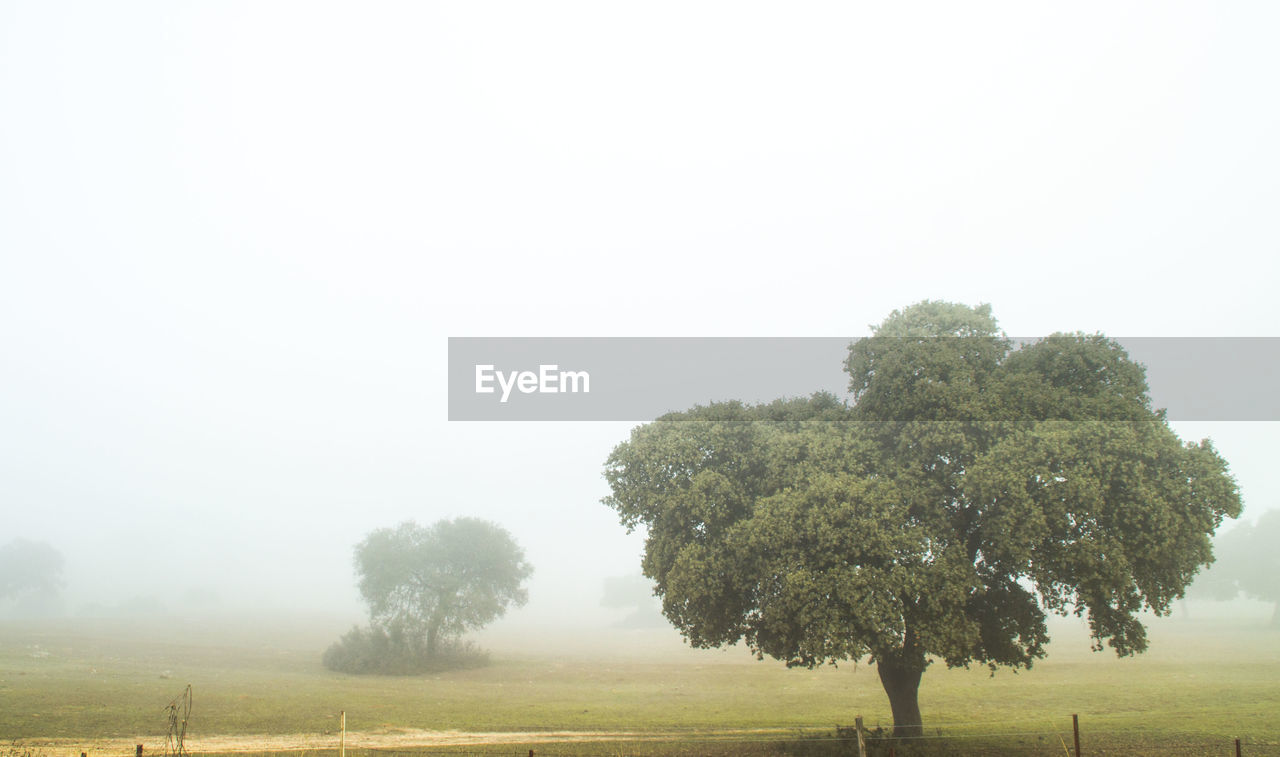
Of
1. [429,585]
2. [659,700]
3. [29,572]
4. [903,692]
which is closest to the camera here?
[903,692]

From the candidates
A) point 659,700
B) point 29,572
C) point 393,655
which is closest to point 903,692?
point 659,700

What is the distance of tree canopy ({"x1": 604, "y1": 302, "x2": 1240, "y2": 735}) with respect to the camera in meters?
20.4

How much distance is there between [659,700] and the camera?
3934 centimetres

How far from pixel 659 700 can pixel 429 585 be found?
36.6m

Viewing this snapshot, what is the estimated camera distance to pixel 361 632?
63.2m

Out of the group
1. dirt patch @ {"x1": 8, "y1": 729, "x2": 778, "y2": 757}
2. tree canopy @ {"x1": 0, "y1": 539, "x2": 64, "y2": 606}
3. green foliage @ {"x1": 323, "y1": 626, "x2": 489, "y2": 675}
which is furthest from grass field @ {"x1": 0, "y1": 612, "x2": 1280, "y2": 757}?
tree canopy @ {"x1": 0, "y1": 539, "x2": 64, "y2": 606}

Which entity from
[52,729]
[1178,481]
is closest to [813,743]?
[1178,481]

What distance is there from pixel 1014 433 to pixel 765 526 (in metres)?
8.72

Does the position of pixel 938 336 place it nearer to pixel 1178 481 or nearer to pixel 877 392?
pixel 877 392

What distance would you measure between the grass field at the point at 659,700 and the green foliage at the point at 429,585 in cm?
554

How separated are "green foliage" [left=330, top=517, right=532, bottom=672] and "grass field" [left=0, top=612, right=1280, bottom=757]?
18.2 feet

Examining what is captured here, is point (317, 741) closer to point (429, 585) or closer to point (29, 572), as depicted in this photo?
point (429, 585)

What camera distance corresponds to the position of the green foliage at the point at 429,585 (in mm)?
62406

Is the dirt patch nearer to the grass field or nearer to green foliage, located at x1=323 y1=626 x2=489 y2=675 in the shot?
the grass field
